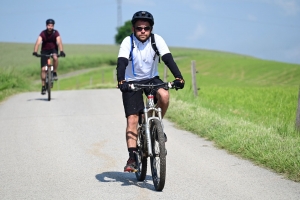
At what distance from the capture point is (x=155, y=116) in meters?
7.19

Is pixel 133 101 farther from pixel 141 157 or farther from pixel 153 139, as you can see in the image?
pixel 141 157

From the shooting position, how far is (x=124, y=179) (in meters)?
7.68

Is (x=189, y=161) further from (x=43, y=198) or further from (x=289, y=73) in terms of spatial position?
(x=289, y=73)

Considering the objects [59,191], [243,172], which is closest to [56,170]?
[59,191]

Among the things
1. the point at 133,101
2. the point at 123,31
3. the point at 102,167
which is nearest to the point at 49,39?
Result: the point at 102,167

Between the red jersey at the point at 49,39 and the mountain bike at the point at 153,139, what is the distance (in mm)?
10322

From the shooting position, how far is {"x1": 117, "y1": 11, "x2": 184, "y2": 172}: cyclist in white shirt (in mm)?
7102

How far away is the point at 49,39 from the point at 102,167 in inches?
374

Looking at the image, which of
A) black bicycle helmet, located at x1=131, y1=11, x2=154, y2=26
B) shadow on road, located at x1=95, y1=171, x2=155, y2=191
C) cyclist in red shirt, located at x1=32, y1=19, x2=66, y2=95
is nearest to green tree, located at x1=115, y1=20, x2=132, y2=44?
cyclist in red shirt, located at x1=32, y1=19, x2=66, y2=95

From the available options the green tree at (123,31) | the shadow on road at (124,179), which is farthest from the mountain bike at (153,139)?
the green tree at (123,31)

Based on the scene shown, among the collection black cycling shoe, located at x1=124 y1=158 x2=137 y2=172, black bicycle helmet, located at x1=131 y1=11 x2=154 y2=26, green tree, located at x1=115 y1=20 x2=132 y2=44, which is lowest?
black cycling shoe, located at x1=124 y1=158 x2=137 y2=172

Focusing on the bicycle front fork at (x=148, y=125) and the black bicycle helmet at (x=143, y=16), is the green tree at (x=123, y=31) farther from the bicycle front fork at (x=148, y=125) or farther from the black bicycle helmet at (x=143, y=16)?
the bicycle front fork at (x=148, y=125)

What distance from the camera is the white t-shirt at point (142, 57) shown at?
717 centimetres

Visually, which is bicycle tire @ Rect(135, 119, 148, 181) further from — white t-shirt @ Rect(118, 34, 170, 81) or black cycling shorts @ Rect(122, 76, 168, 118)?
white t-shirt @ Rect(118, 34, 170, 81)
